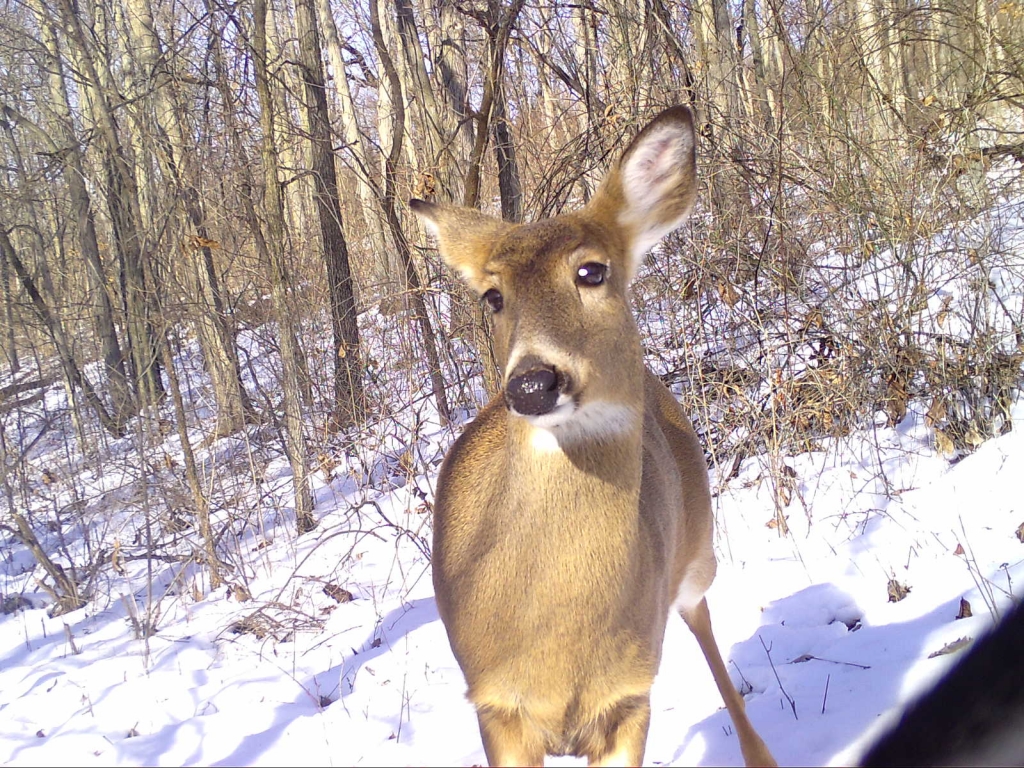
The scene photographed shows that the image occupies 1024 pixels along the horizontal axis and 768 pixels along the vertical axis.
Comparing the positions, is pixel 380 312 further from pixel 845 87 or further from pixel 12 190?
pixel 845 87

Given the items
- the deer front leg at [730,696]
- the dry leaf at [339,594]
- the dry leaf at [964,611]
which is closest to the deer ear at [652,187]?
the deer front leg at [730,696]

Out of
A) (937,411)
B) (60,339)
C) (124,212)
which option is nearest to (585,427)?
(937,411)

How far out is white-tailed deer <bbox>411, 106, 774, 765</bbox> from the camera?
2186 mm

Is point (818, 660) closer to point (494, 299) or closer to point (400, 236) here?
point (494, 299)

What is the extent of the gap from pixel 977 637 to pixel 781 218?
3629 mm

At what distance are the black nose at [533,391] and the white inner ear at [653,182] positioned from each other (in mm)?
923

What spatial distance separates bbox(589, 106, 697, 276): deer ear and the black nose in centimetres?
91

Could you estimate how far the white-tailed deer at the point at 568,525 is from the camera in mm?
2186

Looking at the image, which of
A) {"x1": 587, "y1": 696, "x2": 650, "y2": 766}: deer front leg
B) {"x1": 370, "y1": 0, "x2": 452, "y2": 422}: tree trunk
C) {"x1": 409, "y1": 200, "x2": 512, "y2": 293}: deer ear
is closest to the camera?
{"x1": 587, "y1": 696, "x2": 650, "y2": 766}: deer front leg

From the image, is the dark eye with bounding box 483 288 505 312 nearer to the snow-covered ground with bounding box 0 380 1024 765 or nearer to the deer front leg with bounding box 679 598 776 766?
the snow-covered ground with bounding box 0 380 1024 765

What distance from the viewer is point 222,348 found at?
6227mm

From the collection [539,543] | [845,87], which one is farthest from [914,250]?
[539,543]

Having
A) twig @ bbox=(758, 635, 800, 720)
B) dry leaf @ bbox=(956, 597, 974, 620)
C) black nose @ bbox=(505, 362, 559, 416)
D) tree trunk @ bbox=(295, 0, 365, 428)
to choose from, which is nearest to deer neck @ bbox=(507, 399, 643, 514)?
black nose @ bbox=(505, 362, 559, 416)

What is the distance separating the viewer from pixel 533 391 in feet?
6.08
